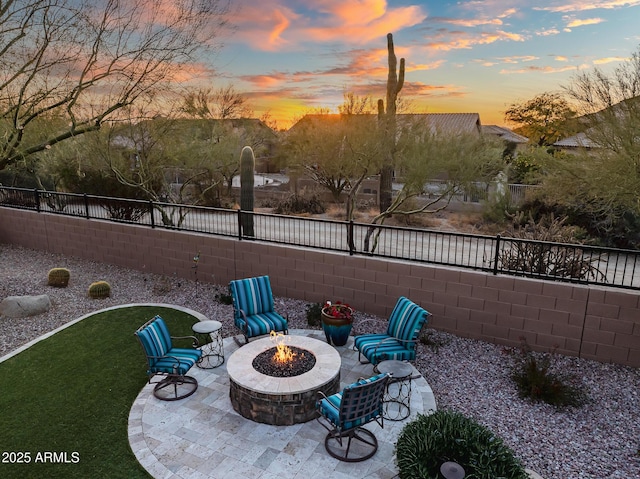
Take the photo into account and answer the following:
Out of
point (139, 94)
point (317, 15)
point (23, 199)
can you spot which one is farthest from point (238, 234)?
point (23, 199)

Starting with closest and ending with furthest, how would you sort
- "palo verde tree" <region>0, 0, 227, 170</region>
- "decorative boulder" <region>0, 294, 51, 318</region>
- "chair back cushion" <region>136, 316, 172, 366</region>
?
1. "chair back cushion" <region>136, 316, 172, 366</region>
2. "palo verde tree" <region>0, 0, 227, 170</region>
3. "decorative boulder" <region>0, 294, 51, 318</region>

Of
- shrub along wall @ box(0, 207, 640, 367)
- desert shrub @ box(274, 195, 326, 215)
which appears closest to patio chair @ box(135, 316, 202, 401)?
shrub along wall @ box(0, 207, 640, 367)

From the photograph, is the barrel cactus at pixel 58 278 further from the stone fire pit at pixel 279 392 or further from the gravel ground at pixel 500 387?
the stone fire pit at pixel 279 392

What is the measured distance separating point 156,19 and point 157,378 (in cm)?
805

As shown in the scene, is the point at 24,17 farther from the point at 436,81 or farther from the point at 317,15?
the point at 436,81

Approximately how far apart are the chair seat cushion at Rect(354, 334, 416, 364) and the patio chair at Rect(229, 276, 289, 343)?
1.62 meters

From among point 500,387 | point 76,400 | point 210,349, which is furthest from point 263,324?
point 500,387

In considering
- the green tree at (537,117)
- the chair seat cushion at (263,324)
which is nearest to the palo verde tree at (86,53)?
the chair seat cushion at (263,324)

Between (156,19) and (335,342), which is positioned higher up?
(156,19)

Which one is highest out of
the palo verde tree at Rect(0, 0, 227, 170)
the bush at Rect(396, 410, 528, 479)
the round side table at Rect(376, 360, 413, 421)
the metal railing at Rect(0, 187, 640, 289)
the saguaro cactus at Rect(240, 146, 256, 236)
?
the palo verde tree at Rect(0, 0, 227, 170)

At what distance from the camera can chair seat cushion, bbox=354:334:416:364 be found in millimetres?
6621

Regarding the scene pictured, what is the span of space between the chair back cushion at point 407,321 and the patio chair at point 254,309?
2.01m

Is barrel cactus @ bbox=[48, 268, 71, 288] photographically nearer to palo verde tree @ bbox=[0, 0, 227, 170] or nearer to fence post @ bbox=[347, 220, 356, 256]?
palo verde tree @ bbox=[0, 0, 227, 170]

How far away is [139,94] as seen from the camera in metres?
10.1
